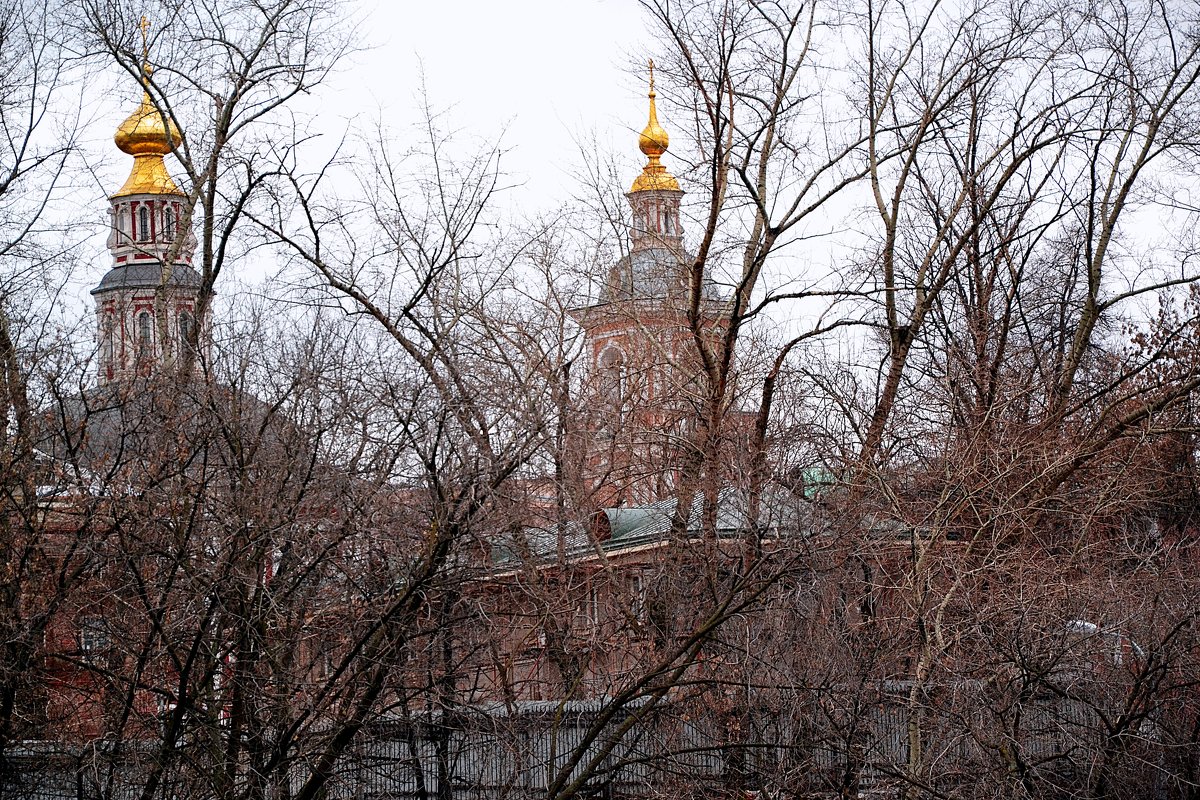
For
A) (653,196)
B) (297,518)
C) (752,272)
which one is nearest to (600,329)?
(653,196)

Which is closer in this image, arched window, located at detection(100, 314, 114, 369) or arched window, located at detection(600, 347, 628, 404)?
arched window, located at detection(100, 314, 114, 369)

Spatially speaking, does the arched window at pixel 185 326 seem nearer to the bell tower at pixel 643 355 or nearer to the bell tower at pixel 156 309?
the bell tower at pixel 156 309

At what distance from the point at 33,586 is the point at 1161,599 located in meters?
10.8

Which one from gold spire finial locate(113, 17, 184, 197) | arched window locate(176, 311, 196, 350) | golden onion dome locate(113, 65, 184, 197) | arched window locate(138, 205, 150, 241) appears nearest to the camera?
arched window locate(176, 311, 196, 350)

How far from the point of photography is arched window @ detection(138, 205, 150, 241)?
6181cm

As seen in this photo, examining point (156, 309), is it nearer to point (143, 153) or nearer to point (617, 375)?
point (617, 375)

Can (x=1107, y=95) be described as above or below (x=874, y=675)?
above

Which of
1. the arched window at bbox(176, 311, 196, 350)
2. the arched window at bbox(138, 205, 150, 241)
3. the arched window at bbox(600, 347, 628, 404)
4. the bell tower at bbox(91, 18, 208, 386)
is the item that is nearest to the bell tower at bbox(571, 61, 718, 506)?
the arched window at bbox(600, 347, 628, 404)

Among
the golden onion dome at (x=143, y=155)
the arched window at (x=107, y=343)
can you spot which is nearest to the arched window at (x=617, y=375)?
the arched window at (x=107, y=343)

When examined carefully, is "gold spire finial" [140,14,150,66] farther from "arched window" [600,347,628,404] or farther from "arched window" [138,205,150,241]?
"arched window" [138,205,150,241]

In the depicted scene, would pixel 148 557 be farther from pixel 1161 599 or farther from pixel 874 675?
pixel 1161 599

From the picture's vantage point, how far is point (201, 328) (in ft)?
55.5

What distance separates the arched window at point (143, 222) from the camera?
61.8 metres

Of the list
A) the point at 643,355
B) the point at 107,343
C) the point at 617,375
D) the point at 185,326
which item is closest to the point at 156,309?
the point at 185,326
